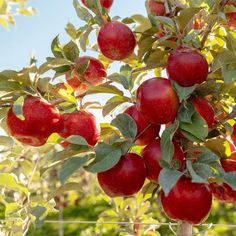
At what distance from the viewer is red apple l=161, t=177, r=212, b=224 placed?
74 cm

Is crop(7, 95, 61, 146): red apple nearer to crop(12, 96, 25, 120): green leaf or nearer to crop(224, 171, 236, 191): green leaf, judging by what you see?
crop(12, 96, 25, 120): green leaf

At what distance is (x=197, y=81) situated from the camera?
0.77 meters

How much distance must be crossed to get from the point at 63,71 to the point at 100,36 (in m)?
0.10

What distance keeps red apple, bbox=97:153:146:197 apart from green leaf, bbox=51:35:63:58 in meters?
0.24

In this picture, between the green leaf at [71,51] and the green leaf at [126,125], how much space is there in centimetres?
16

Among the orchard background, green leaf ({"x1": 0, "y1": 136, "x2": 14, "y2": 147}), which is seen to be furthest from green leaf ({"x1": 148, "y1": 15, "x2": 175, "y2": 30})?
green leaf ({"x1": 0, "y1": 136, "x2": 14, "y2": 147})

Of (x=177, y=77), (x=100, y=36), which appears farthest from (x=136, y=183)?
(x=100, y=36)

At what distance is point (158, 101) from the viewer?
743 mm

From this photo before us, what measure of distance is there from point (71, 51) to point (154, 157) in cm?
26

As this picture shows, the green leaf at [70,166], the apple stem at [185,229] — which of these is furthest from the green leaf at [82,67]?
the apple stem at [185,229]

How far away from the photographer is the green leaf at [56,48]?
0.86m

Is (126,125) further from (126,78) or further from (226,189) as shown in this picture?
(226,189)

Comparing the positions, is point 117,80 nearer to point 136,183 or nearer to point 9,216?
point 136,183

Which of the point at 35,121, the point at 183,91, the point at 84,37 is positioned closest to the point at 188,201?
the point at 183,91
